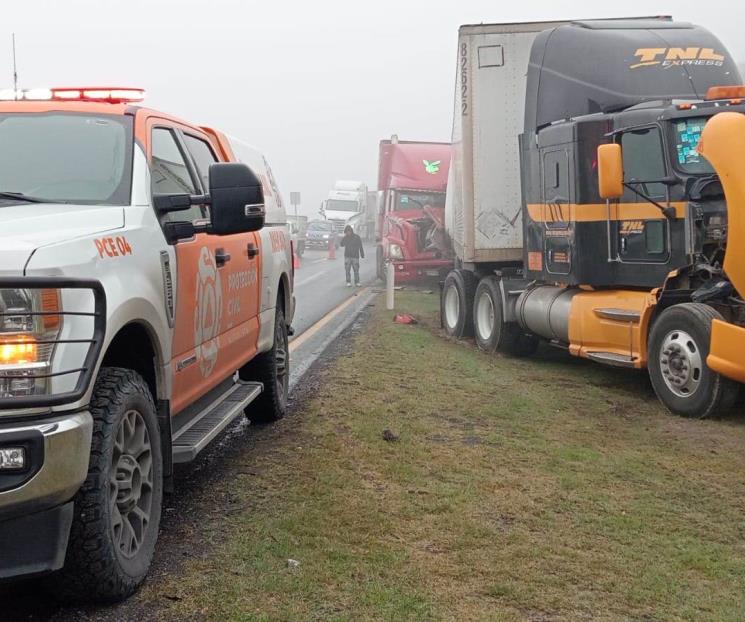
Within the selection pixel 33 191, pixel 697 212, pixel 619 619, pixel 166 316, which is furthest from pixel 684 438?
pixel 33 191

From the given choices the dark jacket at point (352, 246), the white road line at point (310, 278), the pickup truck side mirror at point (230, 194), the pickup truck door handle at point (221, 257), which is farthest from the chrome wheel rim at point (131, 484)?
the dark jacket at point (352, 246)

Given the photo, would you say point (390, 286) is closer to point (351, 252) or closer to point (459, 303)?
point (459, 303)

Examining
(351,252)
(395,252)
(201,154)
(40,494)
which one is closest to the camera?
(40,494)

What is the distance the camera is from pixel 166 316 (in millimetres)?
4113

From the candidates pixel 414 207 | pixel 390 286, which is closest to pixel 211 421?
pixel 390 286

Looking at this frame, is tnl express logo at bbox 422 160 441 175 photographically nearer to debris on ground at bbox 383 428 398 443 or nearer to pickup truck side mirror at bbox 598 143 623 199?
pickup truck side mirror at bbox 598 143 623 199

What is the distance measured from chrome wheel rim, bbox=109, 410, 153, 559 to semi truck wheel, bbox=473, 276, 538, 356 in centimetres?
833

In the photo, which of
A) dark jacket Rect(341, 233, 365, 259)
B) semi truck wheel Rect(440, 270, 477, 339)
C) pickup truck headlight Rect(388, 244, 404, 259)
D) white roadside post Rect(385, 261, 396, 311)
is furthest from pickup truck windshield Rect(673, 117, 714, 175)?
dark jacket Rect(341, 233, 365, 259)

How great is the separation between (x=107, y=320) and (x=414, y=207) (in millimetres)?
19426

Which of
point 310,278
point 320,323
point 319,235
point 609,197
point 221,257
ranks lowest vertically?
point 320,323

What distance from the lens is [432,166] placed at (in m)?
22.7

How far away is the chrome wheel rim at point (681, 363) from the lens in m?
7.58

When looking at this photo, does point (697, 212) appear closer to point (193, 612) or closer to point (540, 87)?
point (540, 87)

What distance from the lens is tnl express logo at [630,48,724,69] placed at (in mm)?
9398
